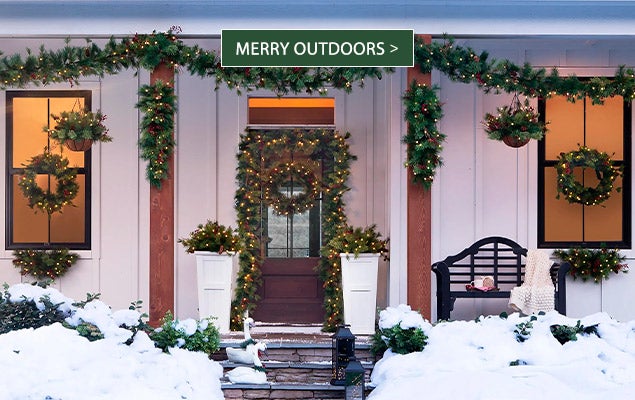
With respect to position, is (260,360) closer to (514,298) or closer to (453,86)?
(514,298)

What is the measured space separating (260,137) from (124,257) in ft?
7.08

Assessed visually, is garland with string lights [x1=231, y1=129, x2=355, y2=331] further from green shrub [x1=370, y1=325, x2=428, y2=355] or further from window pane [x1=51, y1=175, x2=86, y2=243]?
green shrub [x1=370, y1=325, x2=428, y2=355]

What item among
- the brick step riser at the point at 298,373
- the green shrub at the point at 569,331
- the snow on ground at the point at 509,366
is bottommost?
the brick step riser at the point at 298,373

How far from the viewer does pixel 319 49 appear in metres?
10.1

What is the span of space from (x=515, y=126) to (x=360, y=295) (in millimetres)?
2493

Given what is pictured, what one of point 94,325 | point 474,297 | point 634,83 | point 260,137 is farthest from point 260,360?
point 634,83

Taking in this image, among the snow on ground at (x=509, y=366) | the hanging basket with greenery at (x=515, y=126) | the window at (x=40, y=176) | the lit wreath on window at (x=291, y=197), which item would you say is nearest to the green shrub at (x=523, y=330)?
the snow on ground at (x=509, y=366)

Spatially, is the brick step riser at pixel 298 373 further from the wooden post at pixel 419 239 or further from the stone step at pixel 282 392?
the wooden post at pixel 419 239

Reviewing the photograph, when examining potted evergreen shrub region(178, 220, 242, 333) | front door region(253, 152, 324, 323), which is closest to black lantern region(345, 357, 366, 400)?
potted evergreen shrub region(178, 220, 242, 333)

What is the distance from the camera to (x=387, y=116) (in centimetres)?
1214

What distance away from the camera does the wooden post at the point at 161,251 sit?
33.7ft

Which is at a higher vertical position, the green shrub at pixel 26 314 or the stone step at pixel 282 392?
the green shrub at pixel 26 314

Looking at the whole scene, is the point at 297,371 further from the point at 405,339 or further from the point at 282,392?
the point at 405,339

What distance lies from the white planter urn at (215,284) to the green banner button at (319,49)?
2.49 m
